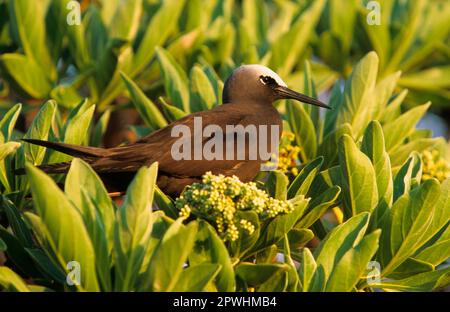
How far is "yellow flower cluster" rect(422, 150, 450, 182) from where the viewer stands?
367 centimetres

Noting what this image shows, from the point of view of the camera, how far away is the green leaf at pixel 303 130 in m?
3.84

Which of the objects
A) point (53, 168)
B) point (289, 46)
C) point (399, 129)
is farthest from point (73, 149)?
point (289, 46)

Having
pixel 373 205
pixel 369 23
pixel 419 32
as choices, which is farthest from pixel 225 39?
pixel 373 205

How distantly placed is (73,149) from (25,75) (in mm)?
1394

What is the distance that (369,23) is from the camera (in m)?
5.28

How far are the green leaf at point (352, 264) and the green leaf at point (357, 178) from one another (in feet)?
1.47

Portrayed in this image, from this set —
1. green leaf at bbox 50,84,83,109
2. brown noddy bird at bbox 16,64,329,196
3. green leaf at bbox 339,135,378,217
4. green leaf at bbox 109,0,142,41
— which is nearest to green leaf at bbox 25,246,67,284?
brown noddy bird at bbox 16,64,329,196

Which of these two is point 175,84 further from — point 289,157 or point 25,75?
point 25,75

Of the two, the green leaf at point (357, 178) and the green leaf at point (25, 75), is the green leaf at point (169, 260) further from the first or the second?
the green leaf at point (25, 75)

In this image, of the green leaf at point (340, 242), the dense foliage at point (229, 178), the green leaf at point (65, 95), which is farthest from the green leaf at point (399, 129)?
the green leaf at point (65, 95)

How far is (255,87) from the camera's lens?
439cm
